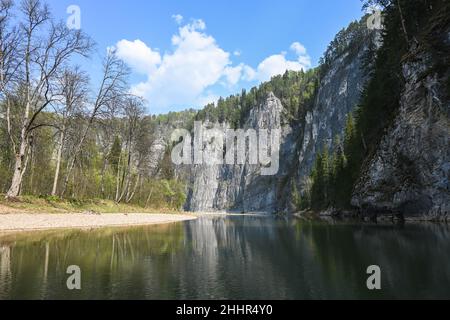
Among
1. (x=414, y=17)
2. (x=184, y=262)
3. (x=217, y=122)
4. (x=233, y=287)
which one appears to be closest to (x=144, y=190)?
(x=414, y=17)

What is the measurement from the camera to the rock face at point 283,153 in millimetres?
114500

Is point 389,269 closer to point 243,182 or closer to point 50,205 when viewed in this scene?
point 50,205

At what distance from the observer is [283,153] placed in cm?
15550

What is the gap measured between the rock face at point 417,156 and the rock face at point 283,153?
2383 inches

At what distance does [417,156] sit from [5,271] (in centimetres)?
3309

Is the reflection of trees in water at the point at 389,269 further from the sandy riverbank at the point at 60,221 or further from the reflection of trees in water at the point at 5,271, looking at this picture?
the sandy riverbank at the point at 60,221

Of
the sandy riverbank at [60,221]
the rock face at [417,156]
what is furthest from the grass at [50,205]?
the rock face at [417,156]

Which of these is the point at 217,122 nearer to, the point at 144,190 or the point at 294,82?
the point at 294,82

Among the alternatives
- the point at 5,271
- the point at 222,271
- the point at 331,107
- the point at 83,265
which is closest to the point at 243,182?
the point at 331,107

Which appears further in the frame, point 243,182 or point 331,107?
point 243,182

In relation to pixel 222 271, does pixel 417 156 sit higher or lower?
higher

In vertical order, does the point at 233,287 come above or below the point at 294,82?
below
